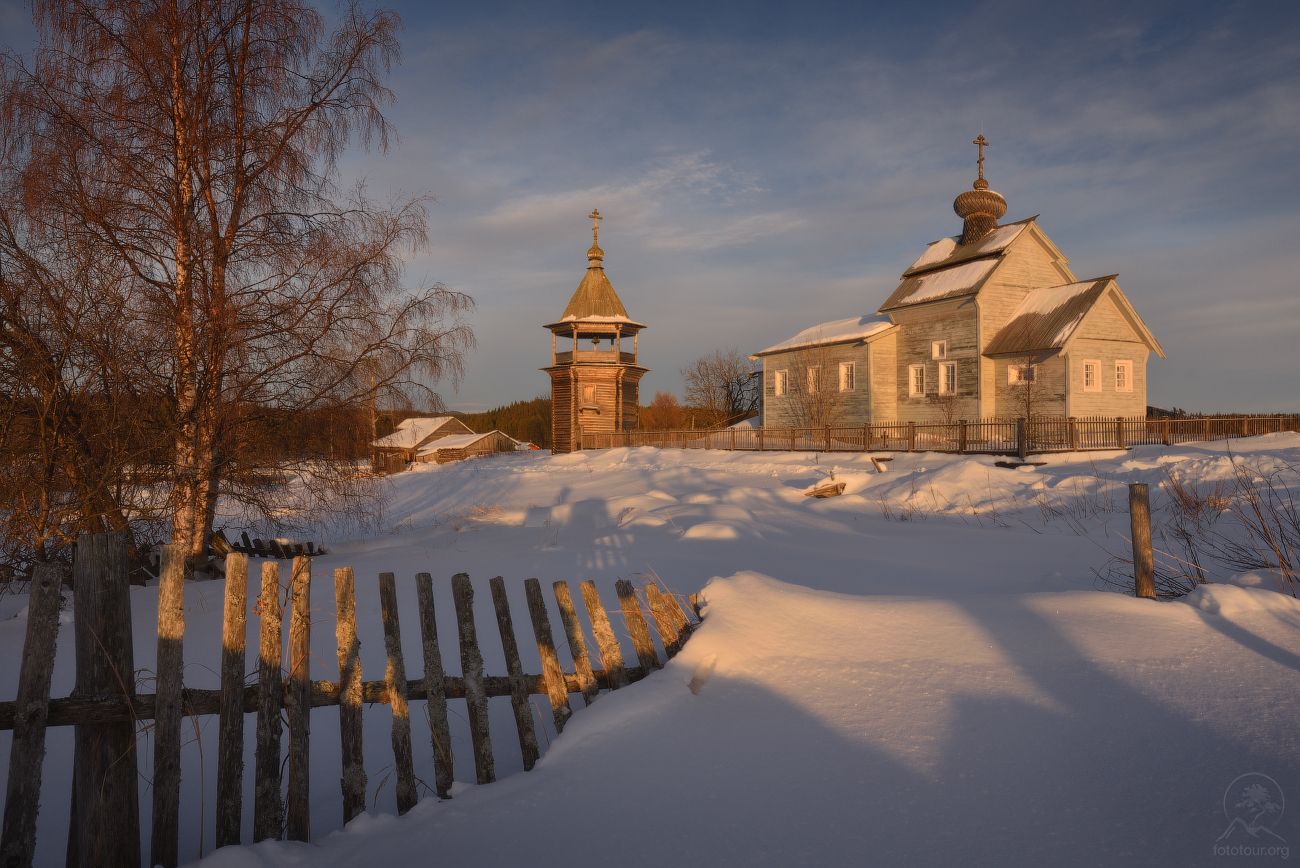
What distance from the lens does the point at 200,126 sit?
8672mm

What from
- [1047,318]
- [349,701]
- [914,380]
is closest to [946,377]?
[914,380]

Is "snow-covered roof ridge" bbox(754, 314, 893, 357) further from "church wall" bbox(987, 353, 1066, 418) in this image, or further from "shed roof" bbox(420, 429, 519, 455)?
"shed roof" bbox(420, 429, 519, 455)

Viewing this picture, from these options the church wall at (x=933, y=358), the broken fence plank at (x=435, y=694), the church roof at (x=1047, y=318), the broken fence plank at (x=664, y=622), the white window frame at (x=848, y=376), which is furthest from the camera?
the white window frame at (x=848, y=376)

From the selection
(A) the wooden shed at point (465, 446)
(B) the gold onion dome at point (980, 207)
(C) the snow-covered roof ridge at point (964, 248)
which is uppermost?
(B) the gold onion dome at point (980, 207)

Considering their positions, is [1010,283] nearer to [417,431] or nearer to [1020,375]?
[1020,375]

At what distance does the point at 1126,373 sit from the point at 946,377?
6.28 meters

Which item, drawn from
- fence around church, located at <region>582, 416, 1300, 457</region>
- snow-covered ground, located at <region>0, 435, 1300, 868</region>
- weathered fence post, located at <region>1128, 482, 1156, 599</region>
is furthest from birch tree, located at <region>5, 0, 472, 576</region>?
fence around church, located at <region>582, 416, 1300, 457</region>

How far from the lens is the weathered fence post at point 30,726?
2.80 m

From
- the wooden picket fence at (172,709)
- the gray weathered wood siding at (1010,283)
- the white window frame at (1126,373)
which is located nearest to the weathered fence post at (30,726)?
the wooden picket fence at (172,709)

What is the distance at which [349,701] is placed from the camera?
343 cm

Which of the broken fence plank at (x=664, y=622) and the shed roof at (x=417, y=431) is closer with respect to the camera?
the broken fence plank at (x=664, y=622)

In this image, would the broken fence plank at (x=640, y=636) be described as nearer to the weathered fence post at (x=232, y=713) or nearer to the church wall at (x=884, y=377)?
the weathered fence post at (x=232, y=713)

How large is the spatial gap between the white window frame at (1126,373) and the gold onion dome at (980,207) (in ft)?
28.4

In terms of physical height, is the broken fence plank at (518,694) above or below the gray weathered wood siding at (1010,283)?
below
